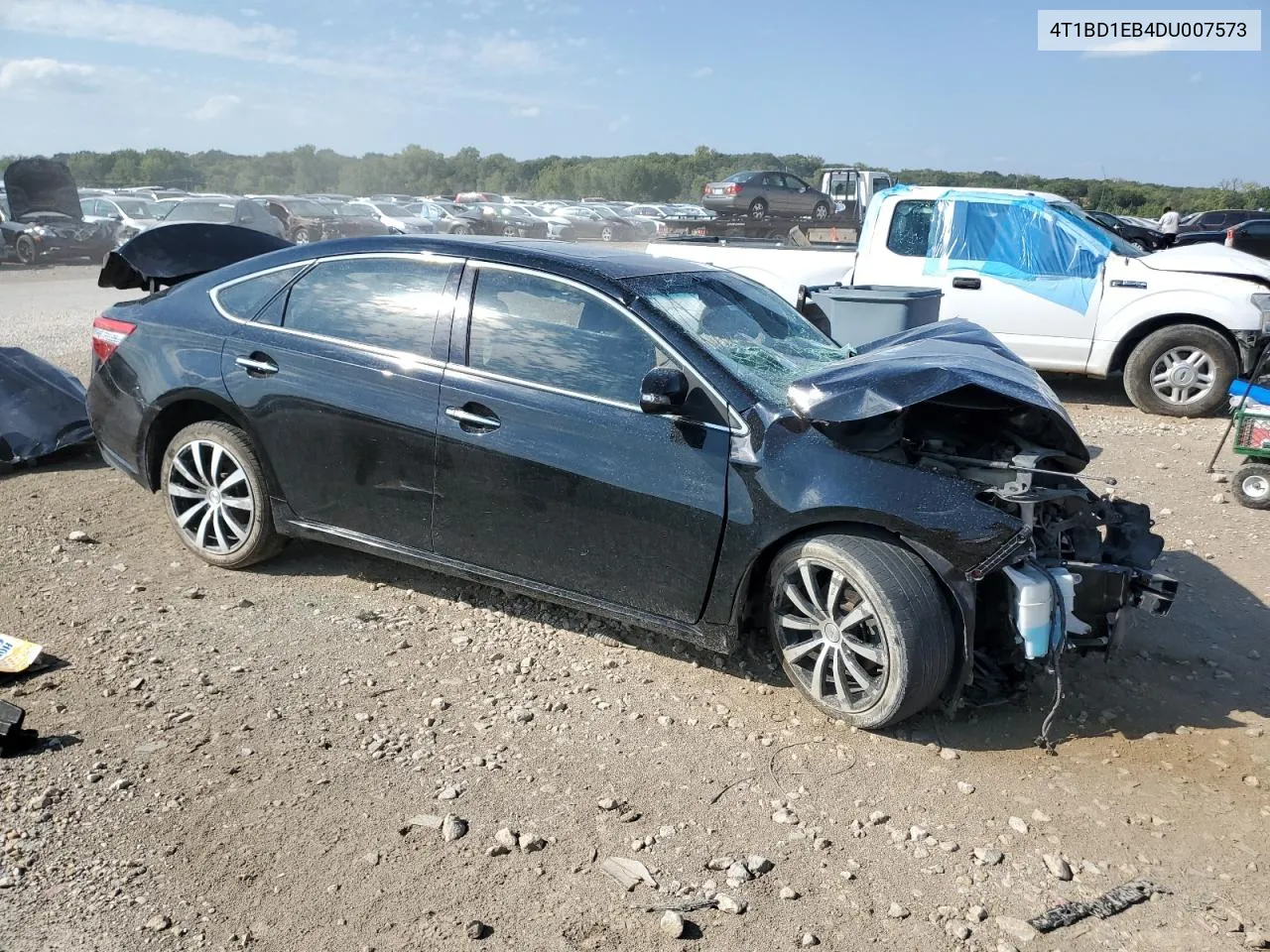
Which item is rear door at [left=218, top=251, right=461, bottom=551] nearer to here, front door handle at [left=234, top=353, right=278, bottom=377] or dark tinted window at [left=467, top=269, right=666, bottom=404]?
front door handle at [left=234, top=353, right=278, bottom=377]

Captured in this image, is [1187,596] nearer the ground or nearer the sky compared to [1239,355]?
nearer the ground

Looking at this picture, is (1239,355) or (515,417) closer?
(515,417)

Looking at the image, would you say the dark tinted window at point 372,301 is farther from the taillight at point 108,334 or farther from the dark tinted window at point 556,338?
the taillight at point 108,334

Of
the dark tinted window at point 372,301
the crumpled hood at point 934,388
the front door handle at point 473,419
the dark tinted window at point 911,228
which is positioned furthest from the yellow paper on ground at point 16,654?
the dark tinted window at point 911,228

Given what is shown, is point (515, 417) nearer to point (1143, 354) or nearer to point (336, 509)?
point (336, 509)

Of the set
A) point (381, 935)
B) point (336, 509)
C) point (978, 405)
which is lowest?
point (381, 935)

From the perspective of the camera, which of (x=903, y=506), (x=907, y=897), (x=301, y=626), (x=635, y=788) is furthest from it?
(x=301, y=626)

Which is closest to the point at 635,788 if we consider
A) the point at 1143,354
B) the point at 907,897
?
the point at 907,897

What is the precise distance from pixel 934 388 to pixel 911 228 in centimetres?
660

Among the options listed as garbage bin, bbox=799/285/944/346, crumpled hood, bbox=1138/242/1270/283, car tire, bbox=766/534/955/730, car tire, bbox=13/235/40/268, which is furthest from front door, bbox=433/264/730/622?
car tire, bbox=13/235/40/268

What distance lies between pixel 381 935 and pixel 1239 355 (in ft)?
29.5

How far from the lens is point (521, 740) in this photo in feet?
12.1

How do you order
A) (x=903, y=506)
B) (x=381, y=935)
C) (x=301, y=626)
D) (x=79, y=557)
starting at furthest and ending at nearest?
(x=79, y=557)
(x=301, y=626)
(x=903, y=506)
(x=381, y=935)

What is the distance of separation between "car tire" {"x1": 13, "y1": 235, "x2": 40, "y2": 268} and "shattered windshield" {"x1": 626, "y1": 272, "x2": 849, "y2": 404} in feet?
74.6
